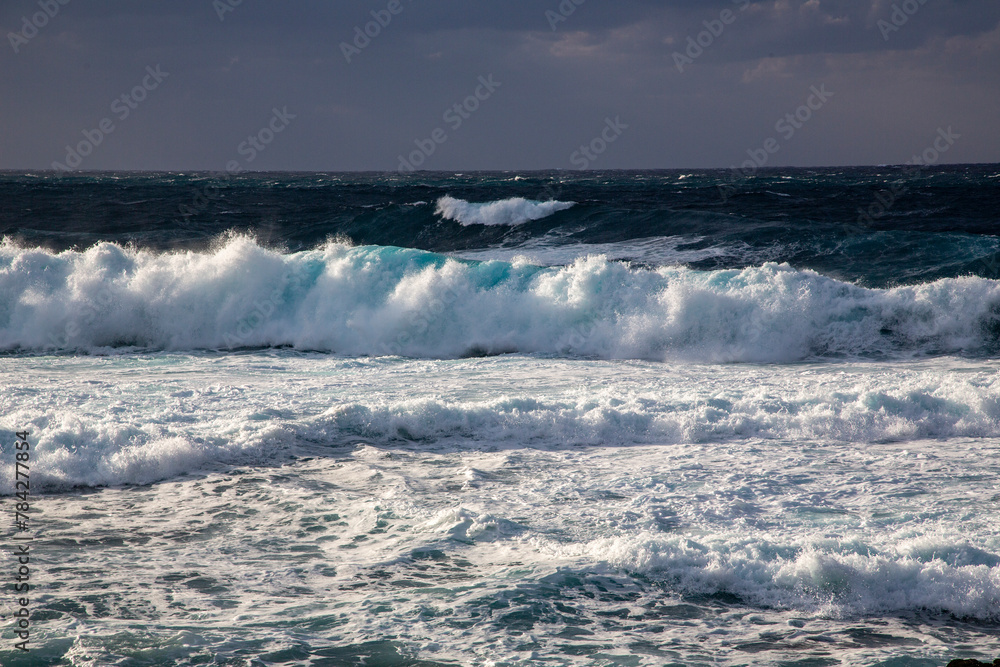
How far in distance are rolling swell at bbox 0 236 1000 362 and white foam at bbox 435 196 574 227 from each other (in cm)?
1129

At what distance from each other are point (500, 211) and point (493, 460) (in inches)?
845

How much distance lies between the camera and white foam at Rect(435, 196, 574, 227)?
90.6 feet

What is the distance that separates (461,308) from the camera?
1516 centimetres

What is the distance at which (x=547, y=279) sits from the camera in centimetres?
1550

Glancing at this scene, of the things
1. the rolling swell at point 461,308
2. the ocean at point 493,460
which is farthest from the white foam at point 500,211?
the rolling swell at point 461,308

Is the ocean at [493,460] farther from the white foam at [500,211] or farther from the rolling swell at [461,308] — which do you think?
the white foam at [500,211]

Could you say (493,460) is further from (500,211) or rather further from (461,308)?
(500,211)

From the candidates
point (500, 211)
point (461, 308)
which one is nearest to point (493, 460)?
point (461, 308)

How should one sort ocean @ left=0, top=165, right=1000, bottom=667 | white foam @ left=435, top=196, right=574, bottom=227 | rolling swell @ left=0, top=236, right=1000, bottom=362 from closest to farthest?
ocean @ left=0, top=165, right=1000, bottom=667 → rolling swell @ left=0, top=236, right=1000, bottom=362 → white foam @ left=435, top=196, right=574, bottom=227

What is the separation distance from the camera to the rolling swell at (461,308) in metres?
13.5

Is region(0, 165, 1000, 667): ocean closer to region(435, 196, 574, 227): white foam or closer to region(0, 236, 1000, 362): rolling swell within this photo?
region(0, 236, 1000, 362): rolling swell

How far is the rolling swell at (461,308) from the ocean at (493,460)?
Result: 0.21ft

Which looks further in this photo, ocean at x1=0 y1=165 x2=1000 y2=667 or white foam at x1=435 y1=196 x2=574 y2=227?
white foam at x1=435 y1=196 x2=574 y2=227

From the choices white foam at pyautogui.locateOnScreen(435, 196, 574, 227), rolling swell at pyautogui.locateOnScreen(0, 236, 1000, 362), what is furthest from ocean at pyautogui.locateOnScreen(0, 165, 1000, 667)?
white foam at pyautogui.locateOnScreen(435, 196, 574, 227)
